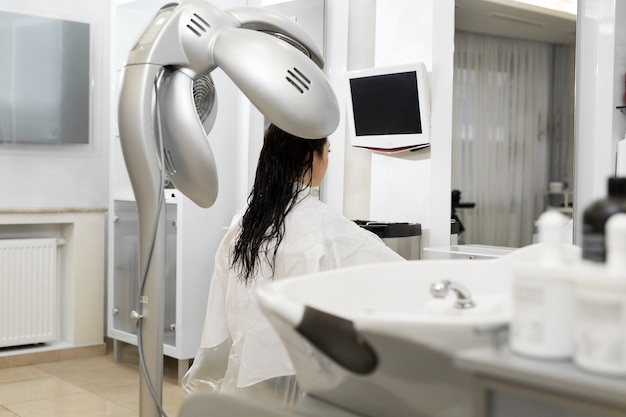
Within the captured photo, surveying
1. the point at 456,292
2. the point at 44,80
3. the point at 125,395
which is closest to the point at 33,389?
the point at 125,395

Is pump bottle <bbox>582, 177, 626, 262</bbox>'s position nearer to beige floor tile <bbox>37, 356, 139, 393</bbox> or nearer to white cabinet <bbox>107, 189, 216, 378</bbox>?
white cabinet <bbox>107, 189, 216, 378</bbox>

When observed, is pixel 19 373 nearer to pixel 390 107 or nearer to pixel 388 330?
pixel 390 107

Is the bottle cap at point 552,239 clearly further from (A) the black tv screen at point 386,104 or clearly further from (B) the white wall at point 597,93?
(A) the black tv screen at point 386,104

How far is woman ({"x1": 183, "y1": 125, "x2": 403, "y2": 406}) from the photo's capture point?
207 cm

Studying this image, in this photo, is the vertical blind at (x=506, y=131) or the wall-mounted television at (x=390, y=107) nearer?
the vertical blind at (x=506, y=131)

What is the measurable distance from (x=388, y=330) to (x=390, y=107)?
3053 millimetres

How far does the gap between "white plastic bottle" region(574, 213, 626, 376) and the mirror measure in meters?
2.50

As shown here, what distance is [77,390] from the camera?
4055 millimetres

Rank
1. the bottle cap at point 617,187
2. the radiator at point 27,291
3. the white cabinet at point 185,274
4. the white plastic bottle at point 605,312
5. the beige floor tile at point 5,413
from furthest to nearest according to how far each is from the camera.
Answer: the radiator at point 27,291, the white cabinet at point 185,274, the beige floor tile at point 5,413, the bottle cap at point 617,187, the white plastic bottle at point 605,312

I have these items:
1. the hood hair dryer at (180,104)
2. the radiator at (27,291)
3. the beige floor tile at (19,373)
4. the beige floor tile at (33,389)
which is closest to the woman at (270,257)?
the hood hair dryer at (180,104)

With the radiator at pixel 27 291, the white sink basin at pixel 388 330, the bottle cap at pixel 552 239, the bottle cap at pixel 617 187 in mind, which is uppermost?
the bottle cap at pixel 617 187

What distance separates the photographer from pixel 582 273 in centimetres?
67

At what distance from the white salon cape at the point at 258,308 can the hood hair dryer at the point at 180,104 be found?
530 millimetres

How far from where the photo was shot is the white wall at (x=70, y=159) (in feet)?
15.3
